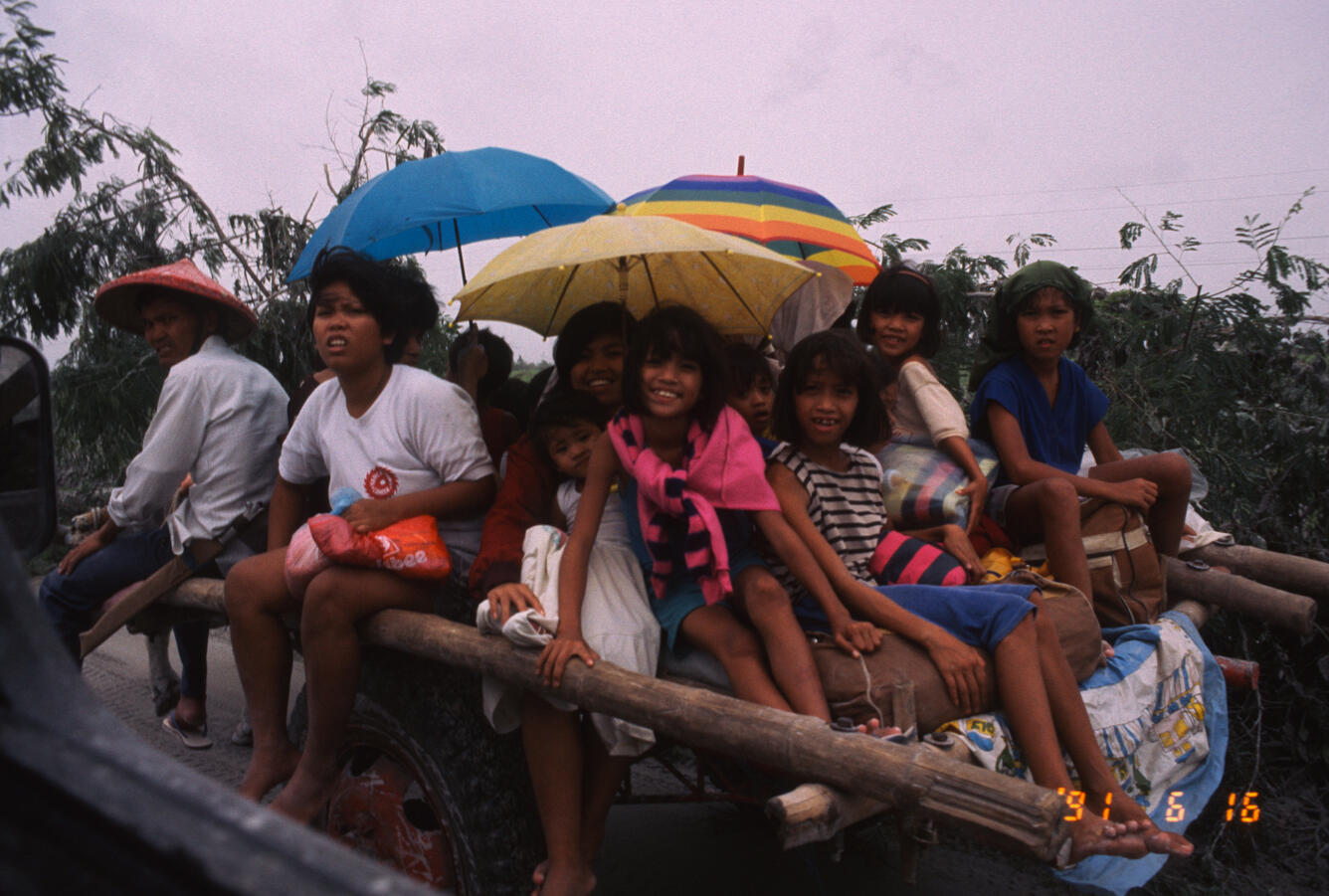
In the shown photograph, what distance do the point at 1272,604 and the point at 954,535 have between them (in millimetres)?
1147

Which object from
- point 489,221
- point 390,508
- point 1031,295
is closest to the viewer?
point 390,508

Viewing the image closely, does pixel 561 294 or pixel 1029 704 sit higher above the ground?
pixel 561 294

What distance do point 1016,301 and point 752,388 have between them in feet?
3.35

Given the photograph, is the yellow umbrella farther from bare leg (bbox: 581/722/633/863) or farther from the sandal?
the sandal

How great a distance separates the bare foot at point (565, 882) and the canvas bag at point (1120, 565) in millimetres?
1741

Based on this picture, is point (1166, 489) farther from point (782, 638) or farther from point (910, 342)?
point (782, 638)

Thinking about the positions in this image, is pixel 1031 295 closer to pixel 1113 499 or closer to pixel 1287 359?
pixel 1113 499

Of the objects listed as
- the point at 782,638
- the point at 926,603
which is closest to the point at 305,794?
the point at 782,638

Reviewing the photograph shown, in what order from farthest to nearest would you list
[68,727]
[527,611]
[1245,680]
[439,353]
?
[439,353], [1245,680], [527,611], [68,727]

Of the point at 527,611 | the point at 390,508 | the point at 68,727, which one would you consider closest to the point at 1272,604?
the point at 527,611

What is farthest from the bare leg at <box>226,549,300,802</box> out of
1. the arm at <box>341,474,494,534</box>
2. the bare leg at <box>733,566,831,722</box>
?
the bare leg at <box>733,566,831,722</box>

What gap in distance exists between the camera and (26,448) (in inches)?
60.3

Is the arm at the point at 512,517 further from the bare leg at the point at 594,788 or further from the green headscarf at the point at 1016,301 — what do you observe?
the green headscarf at the point at 1016,301

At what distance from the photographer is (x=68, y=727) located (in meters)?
0.81
